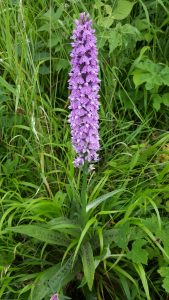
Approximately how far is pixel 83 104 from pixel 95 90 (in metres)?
0.08

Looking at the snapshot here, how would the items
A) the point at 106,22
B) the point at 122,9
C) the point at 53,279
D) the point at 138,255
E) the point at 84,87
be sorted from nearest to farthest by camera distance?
1. the point at 84,87
2. the point at 138,255
3. the point at 53,279
4. the point at 106,22
5. the point at 122,9

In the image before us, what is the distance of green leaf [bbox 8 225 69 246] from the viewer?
7.66 ft

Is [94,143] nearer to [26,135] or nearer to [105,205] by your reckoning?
[105,205]

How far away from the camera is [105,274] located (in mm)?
2492

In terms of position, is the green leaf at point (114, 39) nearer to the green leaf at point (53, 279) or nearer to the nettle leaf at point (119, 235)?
the nettle leaf at point (119, 235)

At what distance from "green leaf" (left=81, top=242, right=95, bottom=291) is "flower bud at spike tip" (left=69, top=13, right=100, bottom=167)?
498mm

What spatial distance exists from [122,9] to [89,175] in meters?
1.17

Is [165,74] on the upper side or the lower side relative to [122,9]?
lower

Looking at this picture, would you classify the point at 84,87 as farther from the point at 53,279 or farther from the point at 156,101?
the point at 156,101

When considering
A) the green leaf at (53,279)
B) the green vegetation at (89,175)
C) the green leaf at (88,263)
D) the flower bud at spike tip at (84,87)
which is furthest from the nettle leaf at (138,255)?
the flower bud at spike tip at (84,87)

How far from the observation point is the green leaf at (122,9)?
309 cm

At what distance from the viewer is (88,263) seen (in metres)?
2.33

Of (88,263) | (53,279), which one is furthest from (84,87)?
(53,279)

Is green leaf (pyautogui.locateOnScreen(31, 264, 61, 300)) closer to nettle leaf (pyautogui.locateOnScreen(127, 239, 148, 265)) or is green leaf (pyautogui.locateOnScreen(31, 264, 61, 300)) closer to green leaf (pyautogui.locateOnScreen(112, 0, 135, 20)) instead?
nettle leaf (pyautogui.locateOnScreen(127, 239, 148, 265))
